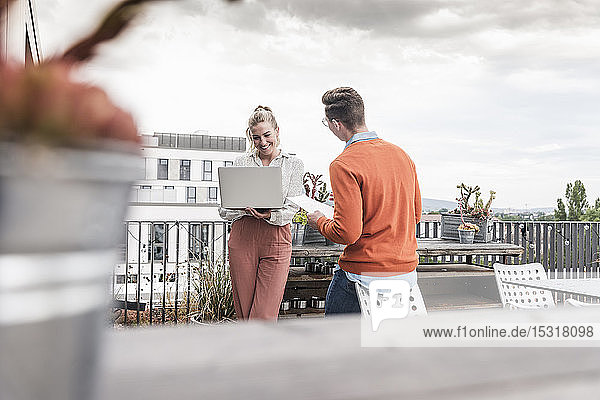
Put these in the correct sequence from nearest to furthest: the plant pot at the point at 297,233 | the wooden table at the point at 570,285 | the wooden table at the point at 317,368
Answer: the wooden table at the point at 317,368
the wooden table at the point at 570,285
the plant pot at the point at 297,233

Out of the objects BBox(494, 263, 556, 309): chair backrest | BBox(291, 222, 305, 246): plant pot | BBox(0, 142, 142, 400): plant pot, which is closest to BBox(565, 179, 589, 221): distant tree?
BBox(291, 222, 305, 246): plant pot

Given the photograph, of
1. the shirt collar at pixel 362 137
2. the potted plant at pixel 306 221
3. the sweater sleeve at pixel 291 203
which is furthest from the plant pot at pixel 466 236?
the shirt collar at pixel 362 137

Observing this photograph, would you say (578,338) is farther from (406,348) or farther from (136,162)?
(136,162)

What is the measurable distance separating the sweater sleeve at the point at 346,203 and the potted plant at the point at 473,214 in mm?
2880

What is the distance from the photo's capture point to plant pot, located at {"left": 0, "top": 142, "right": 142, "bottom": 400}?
0.65ft

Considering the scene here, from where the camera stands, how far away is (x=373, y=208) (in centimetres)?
193

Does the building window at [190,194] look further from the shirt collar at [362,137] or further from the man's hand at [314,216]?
the shirt collar at [362,137]

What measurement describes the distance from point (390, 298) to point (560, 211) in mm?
9479

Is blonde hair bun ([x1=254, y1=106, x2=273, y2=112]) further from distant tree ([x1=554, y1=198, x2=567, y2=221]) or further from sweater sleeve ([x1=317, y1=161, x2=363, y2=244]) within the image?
distant tree ([x1=554, y1=198, x2=567, y2=221])

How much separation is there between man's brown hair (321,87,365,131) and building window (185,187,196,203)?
28.3m

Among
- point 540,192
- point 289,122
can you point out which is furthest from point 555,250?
point 289,122

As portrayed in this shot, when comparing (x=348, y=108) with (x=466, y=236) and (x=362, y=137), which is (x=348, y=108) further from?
(x=466, y=236)

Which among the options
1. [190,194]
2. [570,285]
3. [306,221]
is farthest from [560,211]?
[190,194]

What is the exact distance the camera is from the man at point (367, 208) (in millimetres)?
1888
